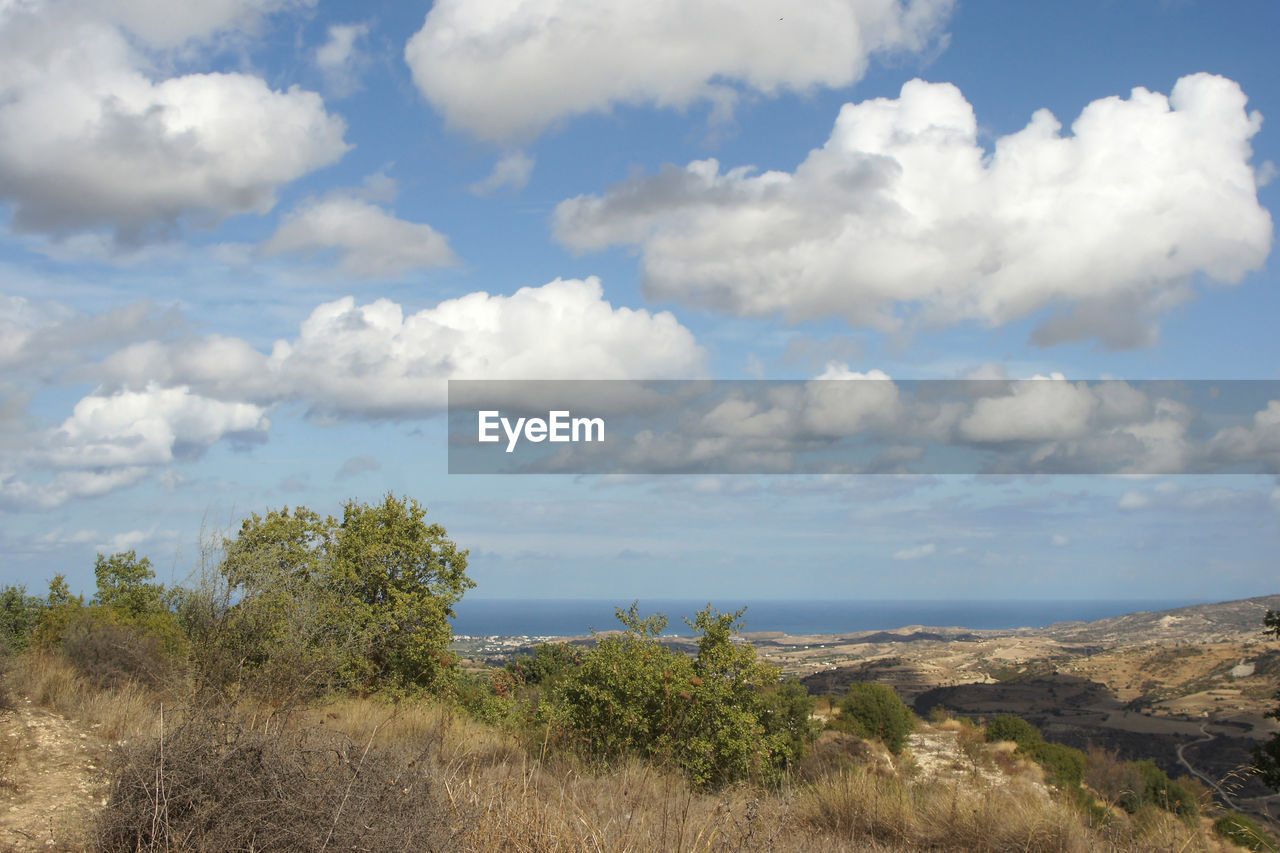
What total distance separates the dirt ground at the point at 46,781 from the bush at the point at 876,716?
32473mm

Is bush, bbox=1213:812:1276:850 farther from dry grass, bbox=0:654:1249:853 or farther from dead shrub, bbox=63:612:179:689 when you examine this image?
dead shrub, bbox=63:612:179:689

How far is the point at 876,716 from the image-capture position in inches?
1521

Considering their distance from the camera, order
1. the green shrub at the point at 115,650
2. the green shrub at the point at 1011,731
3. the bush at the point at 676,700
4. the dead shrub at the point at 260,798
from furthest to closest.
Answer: the green shrub at the point at 1011,731, the green shrub at the point at 115,650, the bush at the point at 676,700, the dead shrub at the point at 260,798

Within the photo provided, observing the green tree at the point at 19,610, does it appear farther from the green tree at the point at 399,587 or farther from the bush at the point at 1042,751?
the bush at the point at 1042,751

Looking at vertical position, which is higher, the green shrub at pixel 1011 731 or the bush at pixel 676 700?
the bush at pixel 676 700

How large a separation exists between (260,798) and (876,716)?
37.8 meters

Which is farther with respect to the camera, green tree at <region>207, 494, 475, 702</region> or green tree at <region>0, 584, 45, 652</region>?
green tree at <region>0, 584, 45, 652</region>

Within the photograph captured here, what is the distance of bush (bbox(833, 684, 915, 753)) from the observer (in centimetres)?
3712

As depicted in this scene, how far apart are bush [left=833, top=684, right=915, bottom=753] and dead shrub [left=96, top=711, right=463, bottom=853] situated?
1335 inches

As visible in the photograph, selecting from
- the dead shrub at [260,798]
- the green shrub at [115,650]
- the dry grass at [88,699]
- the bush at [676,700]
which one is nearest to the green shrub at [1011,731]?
the bush at [676,700]

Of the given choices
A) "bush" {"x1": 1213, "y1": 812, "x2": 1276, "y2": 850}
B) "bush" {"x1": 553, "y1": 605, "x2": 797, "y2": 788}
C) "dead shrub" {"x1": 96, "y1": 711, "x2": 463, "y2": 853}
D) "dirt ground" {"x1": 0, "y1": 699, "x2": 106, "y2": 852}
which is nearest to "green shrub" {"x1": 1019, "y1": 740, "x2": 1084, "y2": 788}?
"bush" {"x1": 1213, "y1": 812, "x2": 1276, "y2": 850}

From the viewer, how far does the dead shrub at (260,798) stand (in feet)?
16.8

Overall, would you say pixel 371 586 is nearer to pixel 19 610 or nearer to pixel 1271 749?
pixel 19 610

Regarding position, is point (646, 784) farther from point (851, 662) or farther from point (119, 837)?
point (851, 662)
